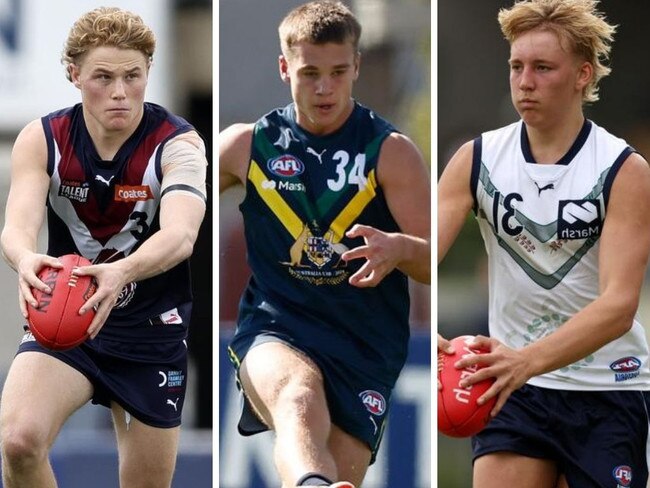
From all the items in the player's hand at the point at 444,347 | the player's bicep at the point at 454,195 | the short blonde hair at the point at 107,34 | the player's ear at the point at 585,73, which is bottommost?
the player's hand at the point at 444,347

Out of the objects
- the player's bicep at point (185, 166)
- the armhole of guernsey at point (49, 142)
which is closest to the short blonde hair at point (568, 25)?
the player's bicep at point (185, 166)

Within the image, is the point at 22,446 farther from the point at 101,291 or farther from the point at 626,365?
the point at 626,365

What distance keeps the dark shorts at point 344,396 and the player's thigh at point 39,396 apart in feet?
A: 2.31

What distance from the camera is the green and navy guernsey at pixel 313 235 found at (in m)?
Result: 5.10

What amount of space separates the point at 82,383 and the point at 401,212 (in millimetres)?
1374

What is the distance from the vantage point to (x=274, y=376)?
469cm

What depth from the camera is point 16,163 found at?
15.8 feet

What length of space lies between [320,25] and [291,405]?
148cm

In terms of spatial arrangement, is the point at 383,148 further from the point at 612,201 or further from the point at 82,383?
the point at 82,383

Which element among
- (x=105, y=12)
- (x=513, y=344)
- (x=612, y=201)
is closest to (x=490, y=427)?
(x=513, y=344)

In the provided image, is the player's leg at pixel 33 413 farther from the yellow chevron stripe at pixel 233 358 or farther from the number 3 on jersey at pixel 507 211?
the number 3 on jersey at pixel 507 211

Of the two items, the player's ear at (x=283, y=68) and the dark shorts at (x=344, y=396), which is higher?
the player's ear at (x=283, y=68)

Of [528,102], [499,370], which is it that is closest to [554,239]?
[528,102]

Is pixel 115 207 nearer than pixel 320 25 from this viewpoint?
Yes
